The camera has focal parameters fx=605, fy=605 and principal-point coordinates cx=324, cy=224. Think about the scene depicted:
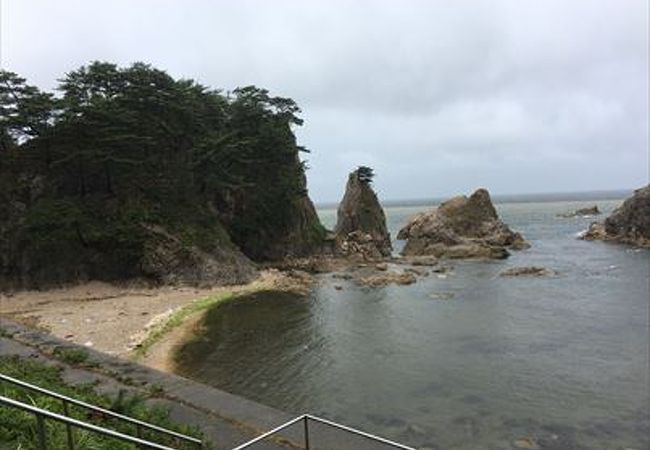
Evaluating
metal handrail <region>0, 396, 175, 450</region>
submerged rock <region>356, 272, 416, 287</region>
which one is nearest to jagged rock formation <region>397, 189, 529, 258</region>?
submerged rock <region>356, 272, 416, 287</region>

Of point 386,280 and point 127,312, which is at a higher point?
point 127,312

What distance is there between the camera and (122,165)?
45125 mm

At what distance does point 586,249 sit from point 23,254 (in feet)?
201

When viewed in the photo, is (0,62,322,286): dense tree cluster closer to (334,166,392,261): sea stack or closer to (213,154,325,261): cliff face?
(213,154,325,261): cliff face

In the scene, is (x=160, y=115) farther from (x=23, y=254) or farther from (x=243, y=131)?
(x=23, y=254)

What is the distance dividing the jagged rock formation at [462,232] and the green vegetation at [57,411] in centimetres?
5516

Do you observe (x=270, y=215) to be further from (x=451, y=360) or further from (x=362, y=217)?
(x=451, y=360)

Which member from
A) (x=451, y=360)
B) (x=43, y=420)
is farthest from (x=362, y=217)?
(x=43, y=420)

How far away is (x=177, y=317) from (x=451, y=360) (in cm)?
1534

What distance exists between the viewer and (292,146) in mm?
59562

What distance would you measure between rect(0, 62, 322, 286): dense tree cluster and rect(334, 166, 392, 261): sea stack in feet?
55.5

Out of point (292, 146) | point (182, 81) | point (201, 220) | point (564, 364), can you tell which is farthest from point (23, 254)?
point (564, 364)

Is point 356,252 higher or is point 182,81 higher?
point 182,81

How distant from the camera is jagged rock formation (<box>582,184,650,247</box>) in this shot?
239 feet
